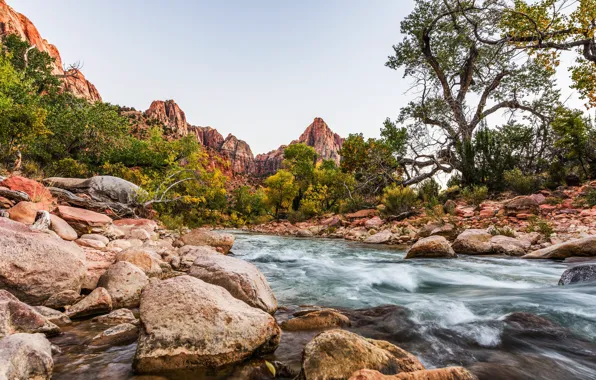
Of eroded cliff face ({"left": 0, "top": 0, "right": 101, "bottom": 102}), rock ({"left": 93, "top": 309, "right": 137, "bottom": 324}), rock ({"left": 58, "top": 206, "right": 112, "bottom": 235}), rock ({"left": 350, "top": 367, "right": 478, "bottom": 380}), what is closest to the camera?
rock ({"left": 350, "top": 367, "right": 478, "bottom": 380})

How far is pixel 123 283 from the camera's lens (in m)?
3.21

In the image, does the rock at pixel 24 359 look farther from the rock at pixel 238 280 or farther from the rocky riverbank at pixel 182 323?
the rock at pixel 238 280

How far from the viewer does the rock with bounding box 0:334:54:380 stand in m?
1.46

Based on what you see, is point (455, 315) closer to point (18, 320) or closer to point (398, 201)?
point (18, 320)

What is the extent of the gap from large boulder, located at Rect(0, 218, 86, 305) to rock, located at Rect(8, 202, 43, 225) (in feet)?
7.99

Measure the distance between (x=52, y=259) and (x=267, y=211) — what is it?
990 inches

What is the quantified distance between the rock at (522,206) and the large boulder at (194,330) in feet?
32.8

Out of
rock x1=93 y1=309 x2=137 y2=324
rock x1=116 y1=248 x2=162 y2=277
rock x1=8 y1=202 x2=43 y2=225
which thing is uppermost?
rock x1=8 y1=202 x2=43 y2=225

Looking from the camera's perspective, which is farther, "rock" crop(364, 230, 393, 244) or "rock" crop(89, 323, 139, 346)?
"rock" crop(364, 230, 393, 244)

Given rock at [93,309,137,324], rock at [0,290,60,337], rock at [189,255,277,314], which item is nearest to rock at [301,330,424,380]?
rock at [189,255,277,314]

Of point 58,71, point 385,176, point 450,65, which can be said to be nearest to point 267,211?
point 385,176

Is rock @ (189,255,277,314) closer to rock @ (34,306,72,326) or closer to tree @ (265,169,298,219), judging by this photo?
rock @ (34,306,72,326)

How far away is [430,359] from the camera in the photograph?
2143mm

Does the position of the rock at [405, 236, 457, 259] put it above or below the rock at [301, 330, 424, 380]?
above
